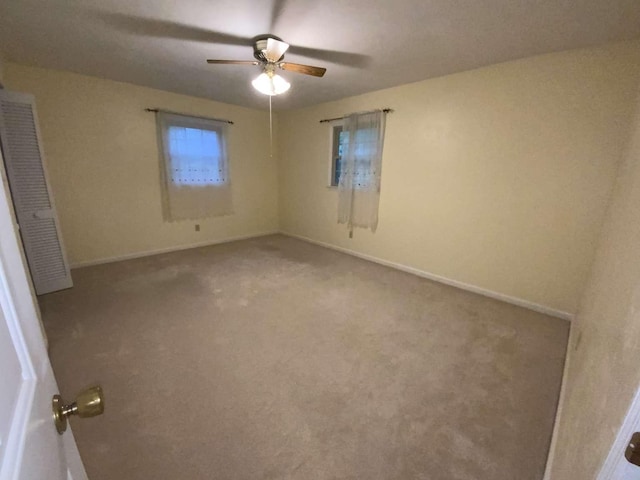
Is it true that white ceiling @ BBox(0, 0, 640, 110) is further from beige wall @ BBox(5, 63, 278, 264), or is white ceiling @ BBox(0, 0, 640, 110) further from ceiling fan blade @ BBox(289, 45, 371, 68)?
beige wall @ BBox(5, 63, 278, 264)

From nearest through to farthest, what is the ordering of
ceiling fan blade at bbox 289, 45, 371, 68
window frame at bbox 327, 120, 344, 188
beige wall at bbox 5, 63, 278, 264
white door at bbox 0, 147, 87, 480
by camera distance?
white door at bbox 0, 147, 87, 480
ceiling fan blade at bbox 289, 45, 371, 68
beige wall at bbox 5, 63, 278, 264
window frame at bbox 327, 120, 344, 188

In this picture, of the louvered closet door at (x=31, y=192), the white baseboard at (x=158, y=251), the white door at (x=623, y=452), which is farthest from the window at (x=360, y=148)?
the white door at (x=623, y=452)

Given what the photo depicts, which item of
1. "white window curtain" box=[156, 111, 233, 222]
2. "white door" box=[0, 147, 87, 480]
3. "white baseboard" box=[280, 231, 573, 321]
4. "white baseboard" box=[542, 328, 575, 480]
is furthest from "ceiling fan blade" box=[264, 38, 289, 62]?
"white baseboard" box=[542, 328, 575, 480]

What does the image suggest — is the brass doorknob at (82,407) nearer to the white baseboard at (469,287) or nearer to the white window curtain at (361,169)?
the white baseboard at (469,287)

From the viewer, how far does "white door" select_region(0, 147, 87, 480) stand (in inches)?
13.5

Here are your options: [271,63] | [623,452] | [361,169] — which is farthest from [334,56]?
[623,452]

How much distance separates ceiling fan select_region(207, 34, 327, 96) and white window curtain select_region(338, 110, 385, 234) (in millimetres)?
1472

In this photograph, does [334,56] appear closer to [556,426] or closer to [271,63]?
[271,63]

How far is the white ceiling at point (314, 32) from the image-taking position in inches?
68.5

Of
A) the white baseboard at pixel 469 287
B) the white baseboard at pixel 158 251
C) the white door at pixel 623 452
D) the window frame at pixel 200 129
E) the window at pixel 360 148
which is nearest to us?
the white door at pixel 623 452

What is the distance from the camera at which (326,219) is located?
4539 mm

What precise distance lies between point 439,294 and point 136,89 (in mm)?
4483

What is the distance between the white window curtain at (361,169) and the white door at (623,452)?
3.36 meters

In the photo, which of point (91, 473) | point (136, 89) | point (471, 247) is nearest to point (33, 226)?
point (136, 89)
